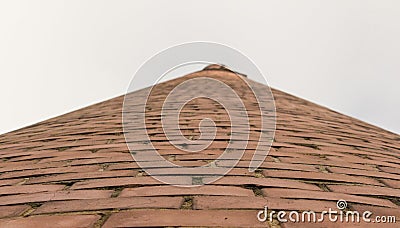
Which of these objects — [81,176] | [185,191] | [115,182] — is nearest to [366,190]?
[185,191]

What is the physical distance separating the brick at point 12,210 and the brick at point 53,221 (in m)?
0.03

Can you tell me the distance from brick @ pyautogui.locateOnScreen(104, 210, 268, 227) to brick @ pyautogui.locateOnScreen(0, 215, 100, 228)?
0.04m

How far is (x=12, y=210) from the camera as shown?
924 mm

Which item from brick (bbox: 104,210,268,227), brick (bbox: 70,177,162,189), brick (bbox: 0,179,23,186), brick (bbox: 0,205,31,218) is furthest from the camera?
brick (bbox: 0,179,23,186)

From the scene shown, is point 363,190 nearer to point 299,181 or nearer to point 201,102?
point 299,181

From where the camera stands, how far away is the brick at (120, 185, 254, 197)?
98 cm

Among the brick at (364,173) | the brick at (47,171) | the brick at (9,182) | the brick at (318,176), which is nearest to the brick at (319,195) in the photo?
the brick at (318,176)

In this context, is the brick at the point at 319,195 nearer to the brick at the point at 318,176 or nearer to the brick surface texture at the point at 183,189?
the brick surface texture at the point at 183,189

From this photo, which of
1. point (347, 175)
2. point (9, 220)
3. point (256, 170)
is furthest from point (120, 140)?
point (347, 175)

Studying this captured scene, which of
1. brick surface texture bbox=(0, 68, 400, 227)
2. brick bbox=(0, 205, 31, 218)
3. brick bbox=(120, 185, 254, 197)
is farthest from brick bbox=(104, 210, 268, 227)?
brick bbox=(0, 205, 31, 218)

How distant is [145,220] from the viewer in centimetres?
81

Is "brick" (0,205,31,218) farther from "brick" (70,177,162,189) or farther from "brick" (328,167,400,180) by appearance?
"brick" (328,167,400,180)

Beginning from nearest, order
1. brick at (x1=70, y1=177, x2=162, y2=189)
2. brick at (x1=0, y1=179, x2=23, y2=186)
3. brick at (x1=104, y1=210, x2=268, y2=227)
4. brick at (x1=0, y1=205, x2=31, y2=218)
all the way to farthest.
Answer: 1. brick at (x1=104, y1=210, x2=268, y2=227)
2. brick at (x1=0, y1=205, x2=31, y2=218)
3. brick at (x1=70, y1=177, x2=162, y2=189)
4. brick at (x1=0, y1=179, x2=23, y2=186)

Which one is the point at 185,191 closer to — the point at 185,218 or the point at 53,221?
the point at 185,218
